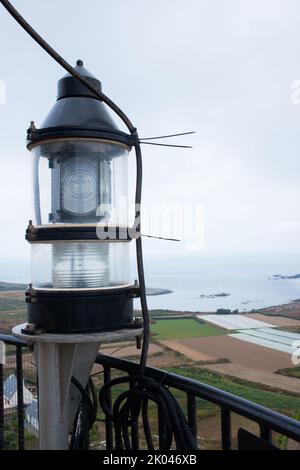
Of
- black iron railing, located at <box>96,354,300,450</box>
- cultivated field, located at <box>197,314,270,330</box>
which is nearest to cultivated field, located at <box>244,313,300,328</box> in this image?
cultivated field, located at <box>197,314,270,330</box>

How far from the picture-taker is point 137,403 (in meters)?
1.54

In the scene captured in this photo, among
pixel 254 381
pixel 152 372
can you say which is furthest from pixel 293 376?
pixel 152 372

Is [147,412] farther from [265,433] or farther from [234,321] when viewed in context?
[234,321]

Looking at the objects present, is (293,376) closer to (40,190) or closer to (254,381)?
(254,381)

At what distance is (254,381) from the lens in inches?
632

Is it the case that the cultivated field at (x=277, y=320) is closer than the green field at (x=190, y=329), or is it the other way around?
the green field at (x=190, y=329)

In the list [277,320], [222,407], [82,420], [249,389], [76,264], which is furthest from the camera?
[277,320]

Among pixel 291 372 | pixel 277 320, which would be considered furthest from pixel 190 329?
pixel 291 372

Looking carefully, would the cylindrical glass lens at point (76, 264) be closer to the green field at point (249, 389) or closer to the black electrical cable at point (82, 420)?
the black electrical cable at point (82, 420)

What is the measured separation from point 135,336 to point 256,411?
505mm

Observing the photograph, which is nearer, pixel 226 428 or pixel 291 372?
pixel 226 428

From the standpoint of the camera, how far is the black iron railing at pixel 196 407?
3.76 feet

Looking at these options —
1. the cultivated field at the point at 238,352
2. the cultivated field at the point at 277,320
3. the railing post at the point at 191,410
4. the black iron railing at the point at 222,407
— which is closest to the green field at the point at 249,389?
the cultivated field at the point at 238,352

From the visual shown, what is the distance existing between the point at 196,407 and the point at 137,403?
226mm
